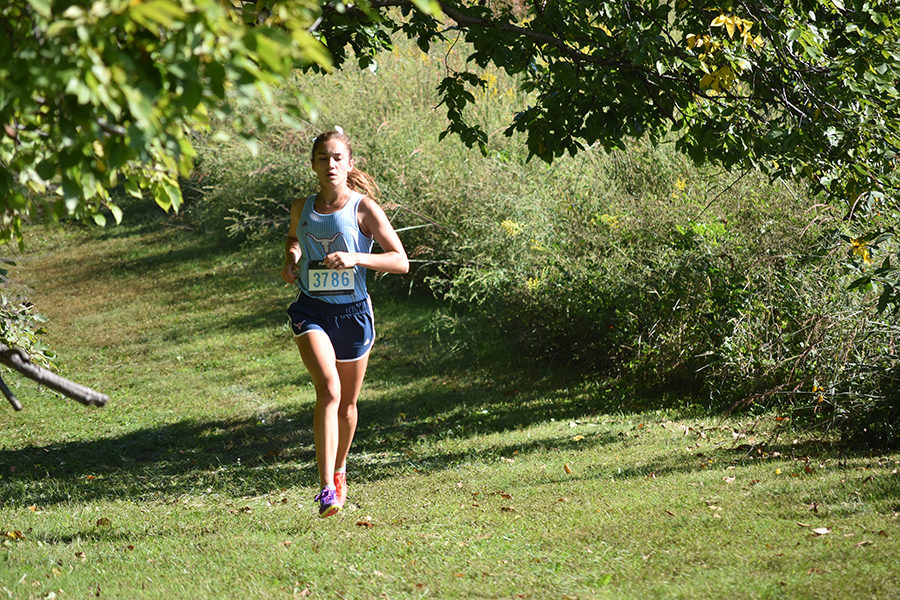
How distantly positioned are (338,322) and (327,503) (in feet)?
3.26

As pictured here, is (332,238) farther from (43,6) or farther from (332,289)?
(43,6)

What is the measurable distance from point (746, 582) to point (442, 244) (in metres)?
9.45

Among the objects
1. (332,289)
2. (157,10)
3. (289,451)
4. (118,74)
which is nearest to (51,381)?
(118,74)

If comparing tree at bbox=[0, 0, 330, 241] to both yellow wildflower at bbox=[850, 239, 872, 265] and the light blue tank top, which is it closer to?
the light blue tank top

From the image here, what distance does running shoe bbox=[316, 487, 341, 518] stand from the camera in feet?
16.7

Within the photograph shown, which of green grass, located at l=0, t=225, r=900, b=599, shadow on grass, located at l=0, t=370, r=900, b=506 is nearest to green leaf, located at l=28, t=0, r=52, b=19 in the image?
green grass, located at l=0, t=225, r=900, b=599

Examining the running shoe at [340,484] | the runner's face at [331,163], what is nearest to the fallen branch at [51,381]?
the runner's face at [331,163]

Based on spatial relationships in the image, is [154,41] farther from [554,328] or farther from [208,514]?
[554,328]

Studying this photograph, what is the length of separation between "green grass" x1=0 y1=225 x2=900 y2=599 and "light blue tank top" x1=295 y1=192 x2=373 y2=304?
1.29m

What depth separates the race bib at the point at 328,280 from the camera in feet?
16.7

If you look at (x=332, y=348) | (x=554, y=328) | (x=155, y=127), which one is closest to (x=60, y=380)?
(x=155, y=127)

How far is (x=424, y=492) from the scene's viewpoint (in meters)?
6.05

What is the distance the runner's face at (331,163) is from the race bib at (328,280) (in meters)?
0.46

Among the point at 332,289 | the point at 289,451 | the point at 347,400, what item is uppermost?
the point at 332,289
